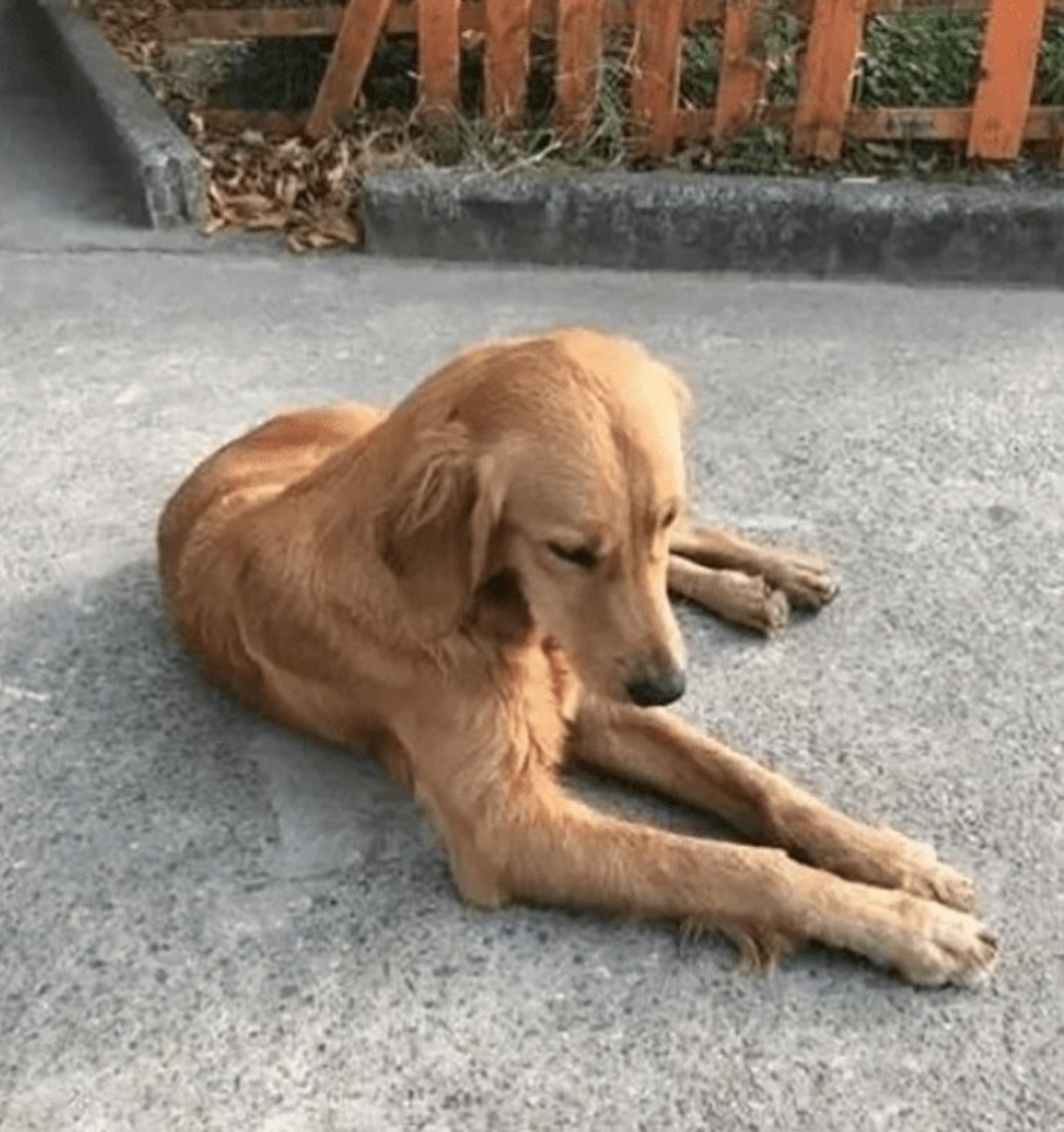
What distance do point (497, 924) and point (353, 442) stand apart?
88 centimetres

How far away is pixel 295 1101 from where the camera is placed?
276 centimetres

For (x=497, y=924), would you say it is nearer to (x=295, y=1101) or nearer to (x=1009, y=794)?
(x=295, y=1101)

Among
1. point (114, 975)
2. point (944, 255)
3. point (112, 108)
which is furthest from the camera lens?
point (112, 108)

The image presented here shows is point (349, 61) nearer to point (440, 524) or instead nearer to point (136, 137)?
point (136, 137)

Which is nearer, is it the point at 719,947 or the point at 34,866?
the point at 719,947

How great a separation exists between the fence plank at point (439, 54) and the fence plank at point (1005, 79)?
5.35 ft

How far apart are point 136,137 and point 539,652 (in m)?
3.23

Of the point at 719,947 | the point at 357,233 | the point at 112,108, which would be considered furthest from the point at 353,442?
the point at 112,108

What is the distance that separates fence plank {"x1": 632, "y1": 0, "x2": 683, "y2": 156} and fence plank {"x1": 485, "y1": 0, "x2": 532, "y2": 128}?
352mm

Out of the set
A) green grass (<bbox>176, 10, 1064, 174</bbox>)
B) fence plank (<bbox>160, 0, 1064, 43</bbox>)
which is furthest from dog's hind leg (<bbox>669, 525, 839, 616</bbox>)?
fence plank (<bbox>160, 0, 1064, 43</bbox>)

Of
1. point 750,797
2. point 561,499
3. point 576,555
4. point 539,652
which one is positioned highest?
point 561,499

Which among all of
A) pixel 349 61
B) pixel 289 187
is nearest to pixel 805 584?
pixel 289 187

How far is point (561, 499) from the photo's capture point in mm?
2801

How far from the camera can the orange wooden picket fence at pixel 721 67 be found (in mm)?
5449
